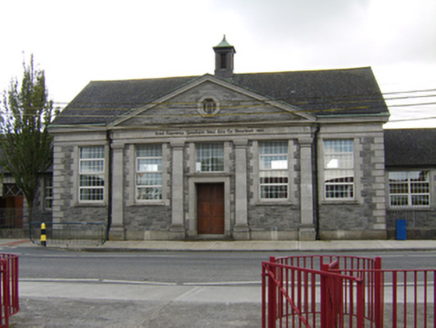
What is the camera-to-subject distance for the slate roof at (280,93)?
76.4 ft

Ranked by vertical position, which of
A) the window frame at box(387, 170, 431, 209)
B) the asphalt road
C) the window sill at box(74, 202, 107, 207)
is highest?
the window frame at box(387, 170, 431, 209)

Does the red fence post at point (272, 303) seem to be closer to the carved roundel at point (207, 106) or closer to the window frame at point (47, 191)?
the carved roundel at point (207, 106)

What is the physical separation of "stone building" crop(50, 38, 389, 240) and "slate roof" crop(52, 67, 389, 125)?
0.10 metres

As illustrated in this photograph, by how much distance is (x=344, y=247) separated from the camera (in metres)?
19.6

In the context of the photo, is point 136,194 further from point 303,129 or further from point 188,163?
point 303,129

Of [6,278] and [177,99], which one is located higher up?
[177,99]

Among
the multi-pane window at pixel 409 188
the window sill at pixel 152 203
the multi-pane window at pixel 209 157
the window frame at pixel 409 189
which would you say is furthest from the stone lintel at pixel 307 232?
the window sill at pixel 152 203

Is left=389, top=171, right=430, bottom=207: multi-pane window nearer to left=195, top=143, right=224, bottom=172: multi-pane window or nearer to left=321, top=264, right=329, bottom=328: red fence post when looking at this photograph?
left=195, top=143, right=224, bottom=172: multi-pane window

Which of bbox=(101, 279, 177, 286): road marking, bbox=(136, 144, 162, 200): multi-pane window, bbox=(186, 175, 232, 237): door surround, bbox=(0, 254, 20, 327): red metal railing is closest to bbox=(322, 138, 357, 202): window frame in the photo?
bbox=(186, 175, 232, 237): door surround

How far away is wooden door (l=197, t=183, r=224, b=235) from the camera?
2359 centimetres

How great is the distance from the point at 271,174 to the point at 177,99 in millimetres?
5698

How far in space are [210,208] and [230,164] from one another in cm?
239

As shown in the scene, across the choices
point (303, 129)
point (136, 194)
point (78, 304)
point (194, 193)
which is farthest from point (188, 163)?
point (78, 304)

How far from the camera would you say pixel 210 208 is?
23.7 m
